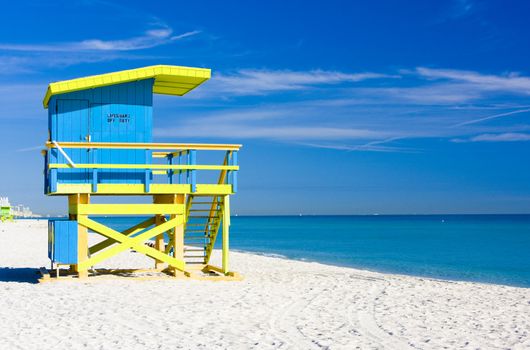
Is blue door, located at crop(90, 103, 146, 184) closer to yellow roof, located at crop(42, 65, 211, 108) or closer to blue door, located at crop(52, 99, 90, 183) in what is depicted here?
blue door, located at crop(52, 99, 90, 183)

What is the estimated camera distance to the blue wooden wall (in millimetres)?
14969

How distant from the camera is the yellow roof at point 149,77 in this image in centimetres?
1481

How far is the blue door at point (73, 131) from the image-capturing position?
14.9 m

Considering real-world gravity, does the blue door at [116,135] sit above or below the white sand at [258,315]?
above

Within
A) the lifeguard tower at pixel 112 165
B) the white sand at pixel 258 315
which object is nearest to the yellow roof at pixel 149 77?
the lifeguard tower at pixel 112 165

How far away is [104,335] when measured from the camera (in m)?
9.34

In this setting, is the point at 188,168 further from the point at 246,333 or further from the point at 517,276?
the point at 517,276

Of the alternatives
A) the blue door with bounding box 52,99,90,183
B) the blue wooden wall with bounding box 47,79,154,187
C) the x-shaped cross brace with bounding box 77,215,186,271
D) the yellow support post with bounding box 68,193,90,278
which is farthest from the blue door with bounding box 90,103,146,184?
the x-shaped cross brace with bounding box 77,215,186,271

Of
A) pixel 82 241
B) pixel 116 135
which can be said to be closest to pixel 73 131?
pixel 116 135

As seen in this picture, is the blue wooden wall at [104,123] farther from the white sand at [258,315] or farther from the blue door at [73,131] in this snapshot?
the white sand at [258,315]

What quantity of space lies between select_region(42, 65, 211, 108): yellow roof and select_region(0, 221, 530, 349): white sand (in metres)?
4.32

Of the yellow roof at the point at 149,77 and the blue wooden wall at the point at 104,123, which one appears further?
the blue wooden wall at the point at 104,123

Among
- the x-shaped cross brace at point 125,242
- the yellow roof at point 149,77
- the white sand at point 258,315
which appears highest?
the yellow roof at point 149,77

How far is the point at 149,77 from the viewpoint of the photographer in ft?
51.1
